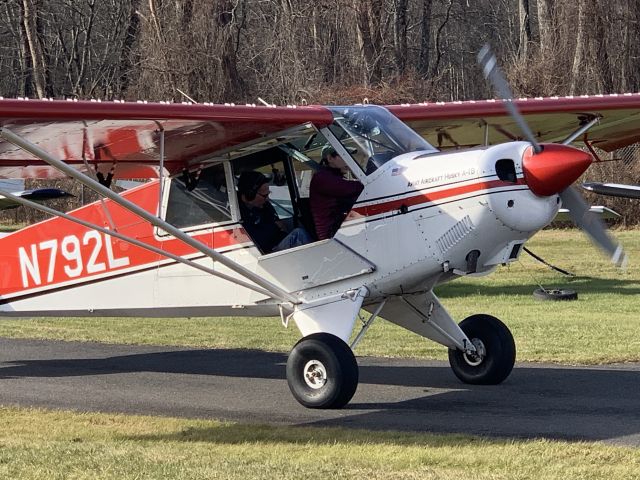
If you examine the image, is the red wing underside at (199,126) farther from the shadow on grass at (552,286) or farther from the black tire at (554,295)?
the shadow on grass at (552,286)

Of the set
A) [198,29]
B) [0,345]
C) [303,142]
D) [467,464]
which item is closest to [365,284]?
[303,142]

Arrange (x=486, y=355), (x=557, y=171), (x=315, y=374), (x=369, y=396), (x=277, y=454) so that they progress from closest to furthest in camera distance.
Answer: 1. (x=277, y=454)
2. (x=557, y=171)
3. (x=315, y=374)
4. (x=369, y=396)
5. (x=486, y=355)

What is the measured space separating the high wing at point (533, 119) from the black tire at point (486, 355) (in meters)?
1.95

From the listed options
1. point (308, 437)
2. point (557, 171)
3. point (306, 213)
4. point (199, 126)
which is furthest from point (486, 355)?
point (199, 126)

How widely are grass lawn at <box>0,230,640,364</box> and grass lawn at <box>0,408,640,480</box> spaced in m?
4.83

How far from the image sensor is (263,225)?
980 centimetres

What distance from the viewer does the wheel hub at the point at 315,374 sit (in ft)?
29.1

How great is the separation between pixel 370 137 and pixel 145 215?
6.78 feet

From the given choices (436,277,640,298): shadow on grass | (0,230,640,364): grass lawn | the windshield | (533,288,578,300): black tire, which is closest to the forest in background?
(436,277,640,298): shadow on grass

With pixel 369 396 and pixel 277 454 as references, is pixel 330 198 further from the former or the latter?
pixel 277 454

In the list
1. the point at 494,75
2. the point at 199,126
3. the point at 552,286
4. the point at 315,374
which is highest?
the point at 494,75

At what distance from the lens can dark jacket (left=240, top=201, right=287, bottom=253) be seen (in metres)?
9.75

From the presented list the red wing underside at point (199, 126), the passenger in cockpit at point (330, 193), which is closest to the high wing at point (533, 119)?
the red wing underside at point (199, 126)

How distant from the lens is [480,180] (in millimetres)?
8477
